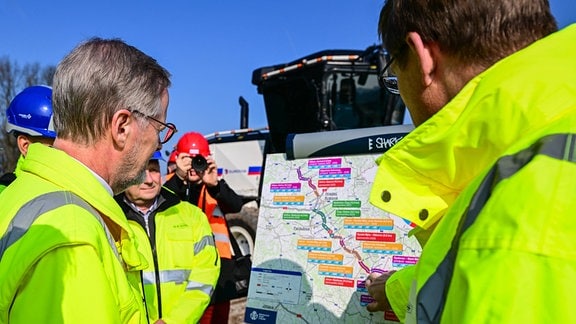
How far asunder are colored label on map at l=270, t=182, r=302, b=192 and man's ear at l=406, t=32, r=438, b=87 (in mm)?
1710

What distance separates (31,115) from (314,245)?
1.93m

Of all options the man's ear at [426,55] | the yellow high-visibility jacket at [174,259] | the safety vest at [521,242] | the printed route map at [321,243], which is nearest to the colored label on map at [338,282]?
the printed route map at [321,243]

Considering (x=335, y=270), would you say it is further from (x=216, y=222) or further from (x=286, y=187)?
(x=216, y=222)

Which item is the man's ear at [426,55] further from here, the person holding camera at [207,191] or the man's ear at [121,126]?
the person holding camera at [207,191]

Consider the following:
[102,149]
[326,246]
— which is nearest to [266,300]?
[326,246]

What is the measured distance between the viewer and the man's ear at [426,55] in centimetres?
117

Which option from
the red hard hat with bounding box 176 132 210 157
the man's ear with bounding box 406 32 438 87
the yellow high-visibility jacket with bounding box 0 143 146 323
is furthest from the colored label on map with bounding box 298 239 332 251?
the red hard hat with bounding box 176 132 210 157

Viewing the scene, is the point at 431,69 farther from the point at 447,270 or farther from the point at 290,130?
the point at 290,130

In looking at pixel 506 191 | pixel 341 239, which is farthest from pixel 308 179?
pixel 506 191

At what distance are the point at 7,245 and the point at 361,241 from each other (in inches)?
66.9

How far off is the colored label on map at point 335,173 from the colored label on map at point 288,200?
0.19 m

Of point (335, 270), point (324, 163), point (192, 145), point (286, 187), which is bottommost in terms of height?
point (335, 270)

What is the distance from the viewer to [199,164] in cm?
430

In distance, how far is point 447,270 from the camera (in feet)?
2.74
